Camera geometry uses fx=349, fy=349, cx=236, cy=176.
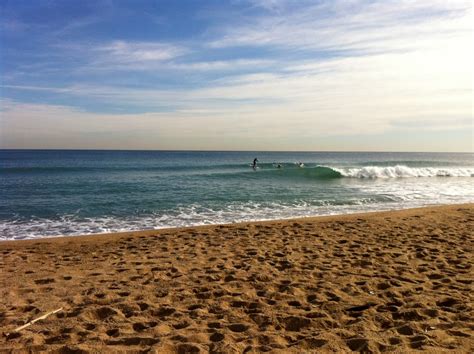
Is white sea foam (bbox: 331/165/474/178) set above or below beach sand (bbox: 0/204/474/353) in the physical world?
above

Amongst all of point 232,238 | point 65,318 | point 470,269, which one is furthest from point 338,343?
point 232,238

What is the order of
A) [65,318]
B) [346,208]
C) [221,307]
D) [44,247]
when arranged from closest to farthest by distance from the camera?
[65,318], [221,307], [44,247], [346,208]

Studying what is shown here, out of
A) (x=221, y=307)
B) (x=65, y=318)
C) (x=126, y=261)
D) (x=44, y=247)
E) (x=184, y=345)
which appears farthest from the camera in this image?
(x=44, y=247)

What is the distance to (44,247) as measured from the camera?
834 centimetres

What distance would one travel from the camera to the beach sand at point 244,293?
3600mm

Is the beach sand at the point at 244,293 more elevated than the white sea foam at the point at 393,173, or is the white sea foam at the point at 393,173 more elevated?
the white sea foam at the point at 393,173

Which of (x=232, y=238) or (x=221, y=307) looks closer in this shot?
(x=221, y=307)

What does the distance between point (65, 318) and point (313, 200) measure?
13999 millimetres

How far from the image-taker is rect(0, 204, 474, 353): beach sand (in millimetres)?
3600

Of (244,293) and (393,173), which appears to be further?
(393,173)

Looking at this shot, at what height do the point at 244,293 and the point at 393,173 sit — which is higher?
the point at 393,173

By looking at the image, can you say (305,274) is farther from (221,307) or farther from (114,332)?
(114,332)

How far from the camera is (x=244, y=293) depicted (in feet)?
16.2

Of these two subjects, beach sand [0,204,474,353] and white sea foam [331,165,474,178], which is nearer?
beach sand [0,204,474,353]
